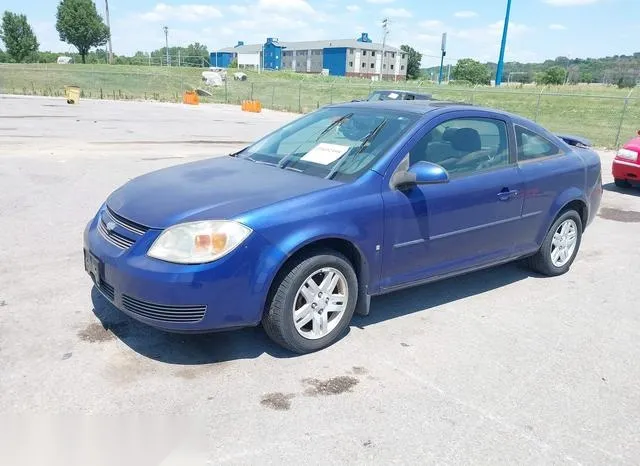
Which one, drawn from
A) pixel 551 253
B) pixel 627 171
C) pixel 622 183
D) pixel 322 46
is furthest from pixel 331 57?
pixel 551 253

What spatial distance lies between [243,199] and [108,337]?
137 centimetres

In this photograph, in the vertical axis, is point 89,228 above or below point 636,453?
above

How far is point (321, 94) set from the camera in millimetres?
43125

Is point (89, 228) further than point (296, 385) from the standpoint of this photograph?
Yes

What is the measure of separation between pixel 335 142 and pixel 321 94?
40.1 metres

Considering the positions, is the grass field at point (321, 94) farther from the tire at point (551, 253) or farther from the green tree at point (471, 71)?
the green tree at point (471, 71)

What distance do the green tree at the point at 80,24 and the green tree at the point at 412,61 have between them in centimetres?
6518

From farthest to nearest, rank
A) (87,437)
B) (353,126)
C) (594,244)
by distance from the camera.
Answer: (594,244), (353,126), (87,437)

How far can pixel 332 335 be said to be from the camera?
3785 mm

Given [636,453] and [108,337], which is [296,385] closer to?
[108,337]

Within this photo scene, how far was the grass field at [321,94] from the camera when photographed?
28.4 meters

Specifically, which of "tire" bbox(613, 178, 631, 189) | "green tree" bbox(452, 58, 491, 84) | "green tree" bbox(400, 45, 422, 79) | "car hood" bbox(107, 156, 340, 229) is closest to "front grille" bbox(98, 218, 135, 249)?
"car hood" bbox(107, 156, 340, 229)

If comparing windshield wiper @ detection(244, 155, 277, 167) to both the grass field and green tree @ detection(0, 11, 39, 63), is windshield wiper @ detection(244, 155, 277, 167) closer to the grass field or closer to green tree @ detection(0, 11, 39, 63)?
the grass field

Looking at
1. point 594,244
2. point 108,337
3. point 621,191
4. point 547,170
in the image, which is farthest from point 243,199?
point 621,191
